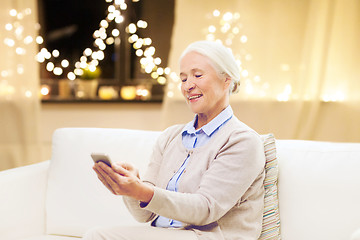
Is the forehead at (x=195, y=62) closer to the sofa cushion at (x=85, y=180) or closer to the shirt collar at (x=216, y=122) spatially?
the shirt collar at (x=216, y=122)

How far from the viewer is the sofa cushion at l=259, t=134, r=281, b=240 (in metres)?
1.43

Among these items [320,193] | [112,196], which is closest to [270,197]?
[320,193]

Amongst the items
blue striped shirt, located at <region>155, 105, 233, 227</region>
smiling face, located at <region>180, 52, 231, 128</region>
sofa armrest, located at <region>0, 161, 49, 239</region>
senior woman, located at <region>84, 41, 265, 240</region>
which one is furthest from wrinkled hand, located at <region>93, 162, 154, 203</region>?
sofa armrest, located at <region>0, 161, 49, 239</region>

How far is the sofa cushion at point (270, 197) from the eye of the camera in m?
1.43

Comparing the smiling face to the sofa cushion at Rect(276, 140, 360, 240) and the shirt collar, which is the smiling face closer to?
the shirt collar

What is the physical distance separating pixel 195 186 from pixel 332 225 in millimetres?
528

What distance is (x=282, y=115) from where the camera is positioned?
3.19 m

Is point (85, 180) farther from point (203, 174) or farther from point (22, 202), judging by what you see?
point (203, 174)

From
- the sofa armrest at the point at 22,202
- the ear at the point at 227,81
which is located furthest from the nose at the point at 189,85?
the sofa armrest at the point at 22,202

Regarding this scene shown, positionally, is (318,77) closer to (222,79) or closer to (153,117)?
(153,117)

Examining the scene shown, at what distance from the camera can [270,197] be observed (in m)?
1.44

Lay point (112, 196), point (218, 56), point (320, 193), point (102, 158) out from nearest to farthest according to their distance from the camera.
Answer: point (102, 158) < point (218, 56) < point (320, 193) < point (112, 196)

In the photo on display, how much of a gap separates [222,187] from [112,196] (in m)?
0.70

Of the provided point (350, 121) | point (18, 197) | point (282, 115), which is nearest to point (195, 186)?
point (18, 197)
